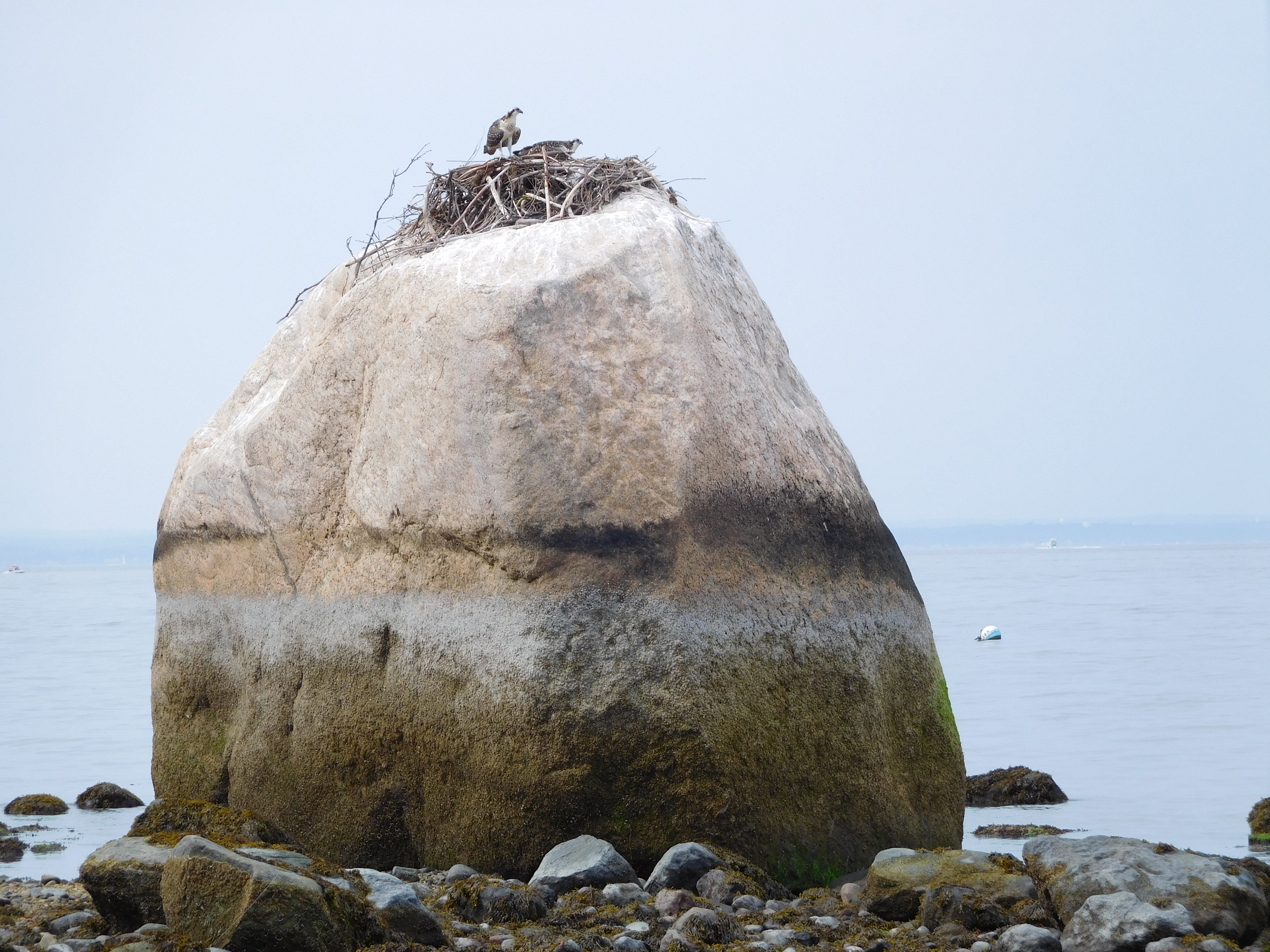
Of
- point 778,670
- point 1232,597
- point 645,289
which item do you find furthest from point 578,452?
point 1232,597

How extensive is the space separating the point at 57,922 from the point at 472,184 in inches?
175

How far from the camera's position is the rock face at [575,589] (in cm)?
589

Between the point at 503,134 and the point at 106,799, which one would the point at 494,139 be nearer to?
the point at 503,134

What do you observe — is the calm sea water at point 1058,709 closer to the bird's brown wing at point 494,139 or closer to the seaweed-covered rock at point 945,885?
the seaweed-covered rock at point 945,885

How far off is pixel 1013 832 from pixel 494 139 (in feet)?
16.8

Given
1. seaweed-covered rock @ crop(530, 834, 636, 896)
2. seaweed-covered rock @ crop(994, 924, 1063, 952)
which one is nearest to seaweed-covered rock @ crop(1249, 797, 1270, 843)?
seaweed-covered rock @ crop(994, 924, 1063, 952)

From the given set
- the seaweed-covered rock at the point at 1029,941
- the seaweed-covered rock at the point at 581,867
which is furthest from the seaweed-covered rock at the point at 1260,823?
the seaweed-covered rock at the point at 581,867

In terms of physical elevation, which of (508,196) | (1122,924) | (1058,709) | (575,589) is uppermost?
(508,196)

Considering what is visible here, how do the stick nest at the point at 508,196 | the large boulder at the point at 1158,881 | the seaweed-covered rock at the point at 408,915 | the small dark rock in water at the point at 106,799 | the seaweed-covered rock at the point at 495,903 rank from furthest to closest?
the small dark rock in water at the point at 106,799
the stick nest at the point at 508,196
the seaweed-covered rock at the point at 495,903
the seaweed-covered rock at the point at 408,915
the large boulder at the point at 1158,881

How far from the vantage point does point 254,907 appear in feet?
14.7

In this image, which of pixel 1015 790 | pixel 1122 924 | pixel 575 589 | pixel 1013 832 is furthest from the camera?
pixel 1015 790

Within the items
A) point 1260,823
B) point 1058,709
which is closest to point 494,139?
point 1260,823

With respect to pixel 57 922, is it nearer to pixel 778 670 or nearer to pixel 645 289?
pixel 778 670

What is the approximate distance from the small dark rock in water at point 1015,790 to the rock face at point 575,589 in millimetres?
2184
